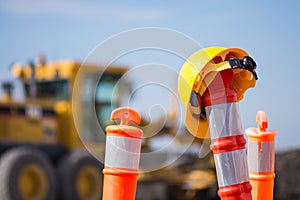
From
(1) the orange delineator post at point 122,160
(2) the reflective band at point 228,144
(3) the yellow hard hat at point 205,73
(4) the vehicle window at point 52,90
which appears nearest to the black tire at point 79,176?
(4) the vehicle window at point 52,90

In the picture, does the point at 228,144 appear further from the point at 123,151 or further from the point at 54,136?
the point at 54,136

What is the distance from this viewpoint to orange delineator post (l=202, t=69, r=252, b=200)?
264cm

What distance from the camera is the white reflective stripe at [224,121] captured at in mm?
2646

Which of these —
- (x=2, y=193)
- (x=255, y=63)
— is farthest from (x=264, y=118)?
(x=2, y=193)

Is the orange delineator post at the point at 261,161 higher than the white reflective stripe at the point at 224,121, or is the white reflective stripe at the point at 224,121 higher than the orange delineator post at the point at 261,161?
the white reflective stripe at the point at 224,121

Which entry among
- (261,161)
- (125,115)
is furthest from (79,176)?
(125,115)

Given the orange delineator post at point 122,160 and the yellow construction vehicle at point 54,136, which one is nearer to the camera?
the orange delineator post at point 122,160

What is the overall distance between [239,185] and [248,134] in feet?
2.04

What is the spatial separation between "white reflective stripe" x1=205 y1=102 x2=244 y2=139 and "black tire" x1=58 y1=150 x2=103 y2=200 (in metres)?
7.56

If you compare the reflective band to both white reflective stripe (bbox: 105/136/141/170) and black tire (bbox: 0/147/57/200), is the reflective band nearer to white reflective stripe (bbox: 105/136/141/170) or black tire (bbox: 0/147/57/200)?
white reflective stripe (bbox: 105/136/141/170)

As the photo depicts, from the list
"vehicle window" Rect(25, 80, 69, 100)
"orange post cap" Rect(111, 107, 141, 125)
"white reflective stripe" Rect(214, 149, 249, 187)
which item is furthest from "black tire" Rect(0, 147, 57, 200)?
"white reflective stripe" Rect(214, 149, 249, 187)

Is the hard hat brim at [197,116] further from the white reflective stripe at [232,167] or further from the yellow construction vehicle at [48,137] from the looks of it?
the yellow construction vehicle at [48,137]

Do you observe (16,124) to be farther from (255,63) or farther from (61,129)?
(255,63)

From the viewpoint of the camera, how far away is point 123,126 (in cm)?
280
